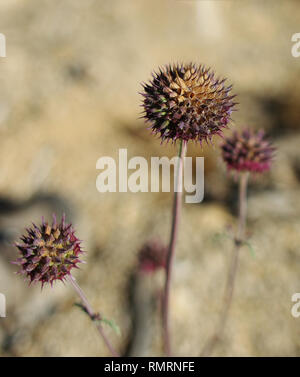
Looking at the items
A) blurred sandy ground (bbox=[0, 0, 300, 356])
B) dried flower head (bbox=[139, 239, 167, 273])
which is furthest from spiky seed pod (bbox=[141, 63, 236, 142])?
dried flower head (bbox=[139, 239, 167, 273])

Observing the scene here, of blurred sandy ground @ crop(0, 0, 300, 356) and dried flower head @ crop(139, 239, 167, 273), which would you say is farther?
blurred sandy ground @ crop(0, 0, 300, 356)

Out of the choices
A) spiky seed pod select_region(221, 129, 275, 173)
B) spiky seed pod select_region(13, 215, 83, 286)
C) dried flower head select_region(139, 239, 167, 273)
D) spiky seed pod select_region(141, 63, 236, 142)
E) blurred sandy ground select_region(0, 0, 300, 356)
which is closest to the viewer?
spiky seed pod select_region(141, 63, 236, 142)

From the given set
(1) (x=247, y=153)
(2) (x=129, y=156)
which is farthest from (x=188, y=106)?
(2) (x=129, y=156)

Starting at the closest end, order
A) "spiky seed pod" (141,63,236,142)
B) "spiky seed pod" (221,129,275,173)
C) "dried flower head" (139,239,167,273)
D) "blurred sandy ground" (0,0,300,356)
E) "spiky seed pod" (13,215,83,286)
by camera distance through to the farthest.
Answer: "spiky seed pod" (141,63,236,142), "spiky seed pod" (13,215,83,286), "spiky seed pod" (221,129,275,173), "dried flower head" (139,239,167,273), "blurred sandy ground" (0,0,300,356)

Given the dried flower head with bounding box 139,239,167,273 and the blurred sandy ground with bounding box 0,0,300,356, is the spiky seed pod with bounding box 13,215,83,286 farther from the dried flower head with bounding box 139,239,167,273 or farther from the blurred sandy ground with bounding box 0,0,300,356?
the blurred sandy ground with bounding box 0,0,300,356

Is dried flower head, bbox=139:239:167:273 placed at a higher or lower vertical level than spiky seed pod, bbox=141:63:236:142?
lower

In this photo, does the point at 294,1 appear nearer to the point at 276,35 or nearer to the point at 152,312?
the point at 276,35

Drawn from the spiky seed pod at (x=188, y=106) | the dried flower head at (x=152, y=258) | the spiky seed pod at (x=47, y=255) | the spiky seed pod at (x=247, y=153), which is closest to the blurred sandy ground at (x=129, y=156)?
the dried flower head at (x=152, y=258)
